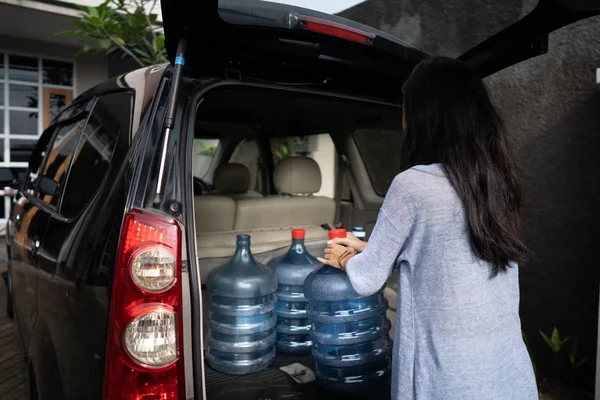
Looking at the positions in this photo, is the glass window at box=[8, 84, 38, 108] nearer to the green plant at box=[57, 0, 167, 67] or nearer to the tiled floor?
the green plant at box=[57, 0, 167, 67]

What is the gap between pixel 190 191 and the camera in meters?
1.57

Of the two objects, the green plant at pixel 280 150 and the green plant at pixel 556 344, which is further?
the green plant at pixel 280 150

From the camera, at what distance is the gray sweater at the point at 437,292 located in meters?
1.36

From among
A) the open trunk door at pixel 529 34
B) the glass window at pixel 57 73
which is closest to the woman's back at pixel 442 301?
the open trunk door at pixel 529 34

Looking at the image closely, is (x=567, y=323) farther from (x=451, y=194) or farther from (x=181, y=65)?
(x=181, y=65)

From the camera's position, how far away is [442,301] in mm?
1369

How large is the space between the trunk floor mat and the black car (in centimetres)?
1

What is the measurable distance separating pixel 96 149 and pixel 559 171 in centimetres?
321

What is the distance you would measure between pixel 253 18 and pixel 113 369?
1.18 m

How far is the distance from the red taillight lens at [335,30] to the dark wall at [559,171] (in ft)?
7.66

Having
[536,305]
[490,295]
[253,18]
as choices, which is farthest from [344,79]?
[536,305]

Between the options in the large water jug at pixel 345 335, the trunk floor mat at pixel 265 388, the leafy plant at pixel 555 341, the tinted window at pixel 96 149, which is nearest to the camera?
the tinted window at pixel 96 149

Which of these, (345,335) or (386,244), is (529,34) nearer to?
(386,244)

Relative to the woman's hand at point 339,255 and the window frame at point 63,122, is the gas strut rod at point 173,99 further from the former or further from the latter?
the window frame at point 63,122
